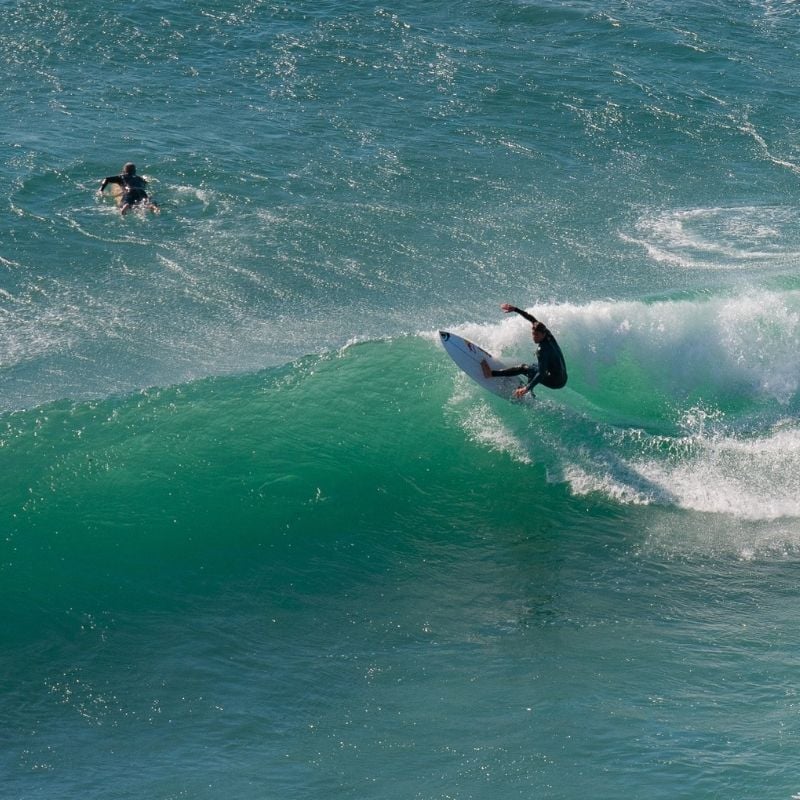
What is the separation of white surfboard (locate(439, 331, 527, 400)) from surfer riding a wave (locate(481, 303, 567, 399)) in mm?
385

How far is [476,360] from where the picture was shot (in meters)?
16.0

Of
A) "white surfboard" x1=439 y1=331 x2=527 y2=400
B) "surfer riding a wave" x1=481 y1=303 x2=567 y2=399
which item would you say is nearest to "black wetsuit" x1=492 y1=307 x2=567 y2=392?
"surfer riding a wave" x1=481 y1=303 x2=567 y2=399

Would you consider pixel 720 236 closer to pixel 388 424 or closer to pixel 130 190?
pixel 388 424

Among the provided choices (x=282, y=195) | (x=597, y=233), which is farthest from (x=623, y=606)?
(x=282, y=195)

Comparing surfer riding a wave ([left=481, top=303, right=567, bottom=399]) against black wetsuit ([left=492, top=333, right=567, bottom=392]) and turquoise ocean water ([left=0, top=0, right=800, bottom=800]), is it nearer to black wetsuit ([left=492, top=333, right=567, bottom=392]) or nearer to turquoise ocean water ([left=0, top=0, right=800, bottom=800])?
black wetsuit ([left=492, top=333, right=567, bottom=392])

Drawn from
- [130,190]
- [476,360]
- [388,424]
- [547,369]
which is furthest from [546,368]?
[130,190]

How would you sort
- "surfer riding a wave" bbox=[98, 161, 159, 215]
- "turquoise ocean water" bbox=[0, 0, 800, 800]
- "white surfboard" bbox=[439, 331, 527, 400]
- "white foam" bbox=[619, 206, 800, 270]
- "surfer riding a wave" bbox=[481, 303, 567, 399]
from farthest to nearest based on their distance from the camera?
"surfer riding a wave" bbox=[98, 161, 159, 215] → "white foam" bbox=[619, 206, 800, 270] → "white surfboard" bbox=[439, 331, 527, 400] → "surfer riding a wave" bbox=[481, 303, 567, 399] → "turquoise ocean water" bbox=[0, 0, 800, 800]

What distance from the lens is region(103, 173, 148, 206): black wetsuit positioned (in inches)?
857

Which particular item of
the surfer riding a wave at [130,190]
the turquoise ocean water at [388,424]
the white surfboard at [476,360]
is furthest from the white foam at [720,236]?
the surfer riding a wave at [130,190]

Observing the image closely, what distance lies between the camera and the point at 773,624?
1242 centimetres

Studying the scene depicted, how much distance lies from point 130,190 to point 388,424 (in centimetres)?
872

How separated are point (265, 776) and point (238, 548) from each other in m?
3.83

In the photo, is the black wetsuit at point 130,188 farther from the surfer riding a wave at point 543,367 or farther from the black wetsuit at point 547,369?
the black wetsuit at point 547,369

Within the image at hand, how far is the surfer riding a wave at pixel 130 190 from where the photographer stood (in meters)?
21.8
